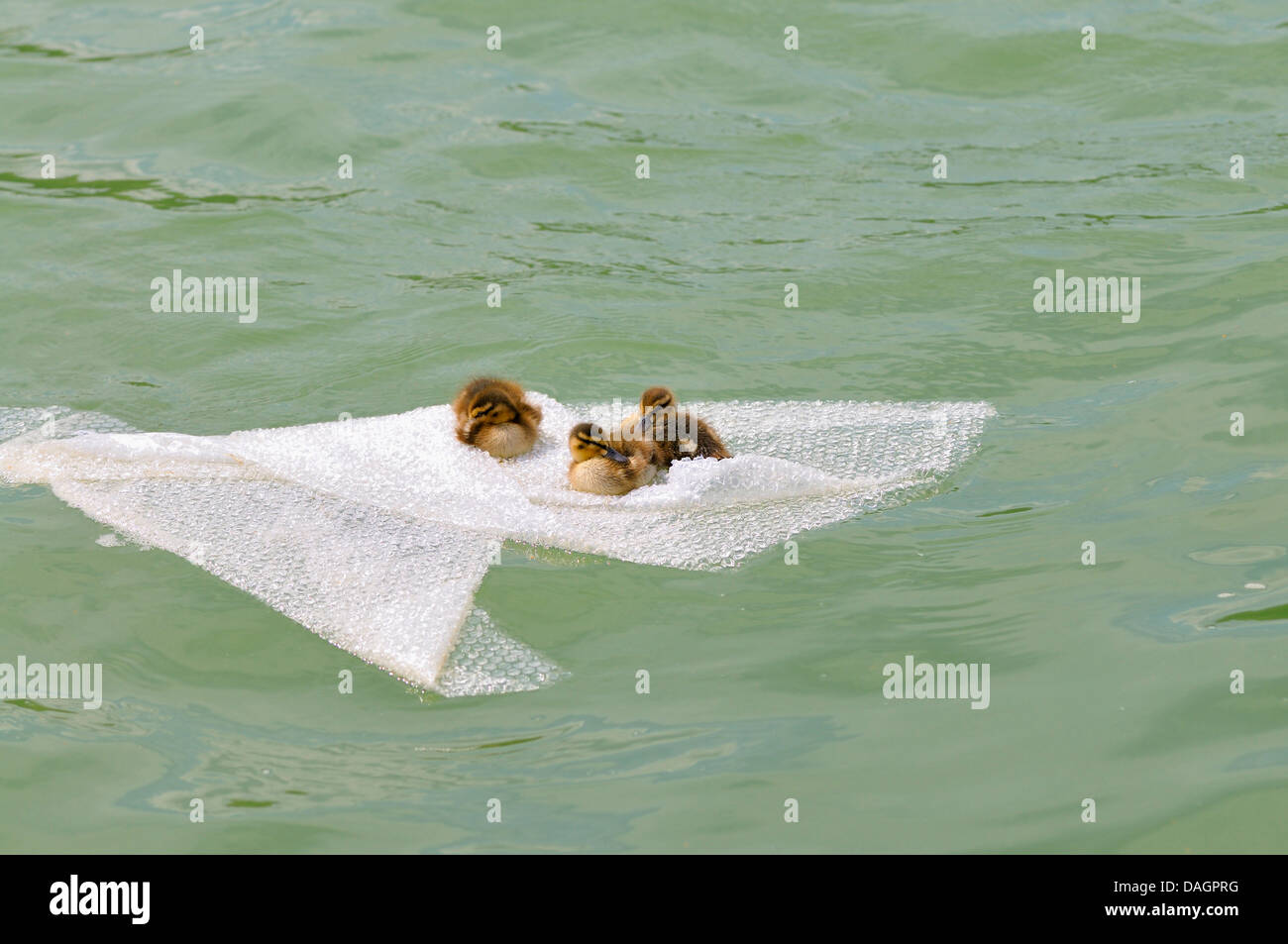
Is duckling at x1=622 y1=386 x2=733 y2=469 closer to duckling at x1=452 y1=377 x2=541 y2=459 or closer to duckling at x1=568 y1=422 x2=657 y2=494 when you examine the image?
duckling at x1=568 y1=422 x2=657 y2=494

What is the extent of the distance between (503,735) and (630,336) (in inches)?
129

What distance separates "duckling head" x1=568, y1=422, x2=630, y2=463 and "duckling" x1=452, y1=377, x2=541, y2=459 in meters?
0.40

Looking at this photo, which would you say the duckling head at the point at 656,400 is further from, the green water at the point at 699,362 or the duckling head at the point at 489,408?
the green water at the point at 699,362

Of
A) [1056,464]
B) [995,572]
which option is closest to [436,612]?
[995,572]

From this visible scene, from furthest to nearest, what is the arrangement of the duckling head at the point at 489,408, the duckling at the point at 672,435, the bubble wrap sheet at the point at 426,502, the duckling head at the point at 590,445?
1. the duckling head at the point at 489,408
2. the duckling at the point at 672,435
3. the duckling head at the point at 590,445
4. the bubble wrap sheet at the point at 426,502

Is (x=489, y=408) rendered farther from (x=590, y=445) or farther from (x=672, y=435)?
(x=672, y=435)

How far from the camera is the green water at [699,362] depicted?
4027 millimetres

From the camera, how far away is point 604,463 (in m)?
5.38

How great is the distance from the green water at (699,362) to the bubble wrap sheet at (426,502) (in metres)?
0.12

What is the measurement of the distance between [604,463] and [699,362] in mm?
1661

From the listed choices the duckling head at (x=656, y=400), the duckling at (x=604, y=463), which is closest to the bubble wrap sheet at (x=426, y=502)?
the duckling at (x=604, y=463)

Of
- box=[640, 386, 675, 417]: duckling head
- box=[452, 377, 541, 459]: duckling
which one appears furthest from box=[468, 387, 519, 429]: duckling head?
box=[640, 386, 675, 417]: duckling head

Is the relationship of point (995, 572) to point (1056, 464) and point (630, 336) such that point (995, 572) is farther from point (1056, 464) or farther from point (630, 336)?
point (630, 336)

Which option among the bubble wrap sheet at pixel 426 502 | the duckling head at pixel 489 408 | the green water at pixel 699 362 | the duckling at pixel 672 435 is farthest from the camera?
the duckling head at pixel 489 408
